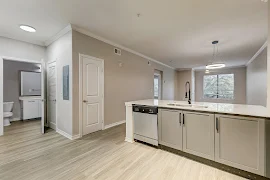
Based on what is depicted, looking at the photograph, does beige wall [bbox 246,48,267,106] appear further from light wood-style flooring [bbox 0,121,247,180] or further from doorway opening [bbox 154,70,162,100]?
doorway opening [bbox 154,70,162,100]

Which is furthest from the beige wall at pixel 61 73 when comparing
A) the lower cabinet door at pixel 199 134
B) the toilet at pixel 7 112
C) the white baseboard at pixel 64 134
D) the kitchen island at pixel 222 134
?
the lower cabinet door at pixel 199 134

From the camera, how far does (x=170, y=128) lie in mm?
2422

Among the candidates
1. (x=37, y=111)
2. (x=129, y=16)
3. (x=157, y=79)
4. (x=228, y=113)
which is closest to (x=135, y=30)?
(x=129, y=16)

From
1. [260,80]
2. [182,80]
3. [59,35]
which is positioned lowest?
[260,80]

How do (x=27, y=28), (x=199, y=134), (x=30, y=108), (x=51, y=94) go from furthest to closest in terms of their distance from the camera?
(x=30, y=108) < (x=51, y=94) < (x=27, y=28) < (x=199, y=134)

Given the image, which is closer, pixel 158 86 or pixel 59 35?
pixel 59 35

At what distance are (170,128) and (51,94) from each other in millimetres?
3644

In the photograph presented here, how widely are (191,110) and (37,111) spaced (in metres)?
5.82

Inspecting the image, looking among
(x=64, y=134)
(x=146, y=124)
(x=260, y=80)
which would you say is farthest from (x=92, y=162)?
(x=260, y=80)

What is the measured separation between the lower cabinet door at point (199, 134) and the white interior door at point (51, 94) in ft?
12.0

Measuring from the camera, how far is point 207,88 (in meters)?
9.39

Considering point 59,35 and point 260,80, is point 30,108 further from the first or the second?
point 260,80

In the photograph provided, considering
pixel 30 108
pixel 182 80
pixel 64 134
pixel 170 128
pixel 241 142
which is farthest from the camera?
pixel 182 80

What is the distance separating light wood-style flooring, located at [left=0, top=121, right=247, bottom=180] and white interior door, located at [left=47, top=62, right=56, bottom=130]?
2.94ft
